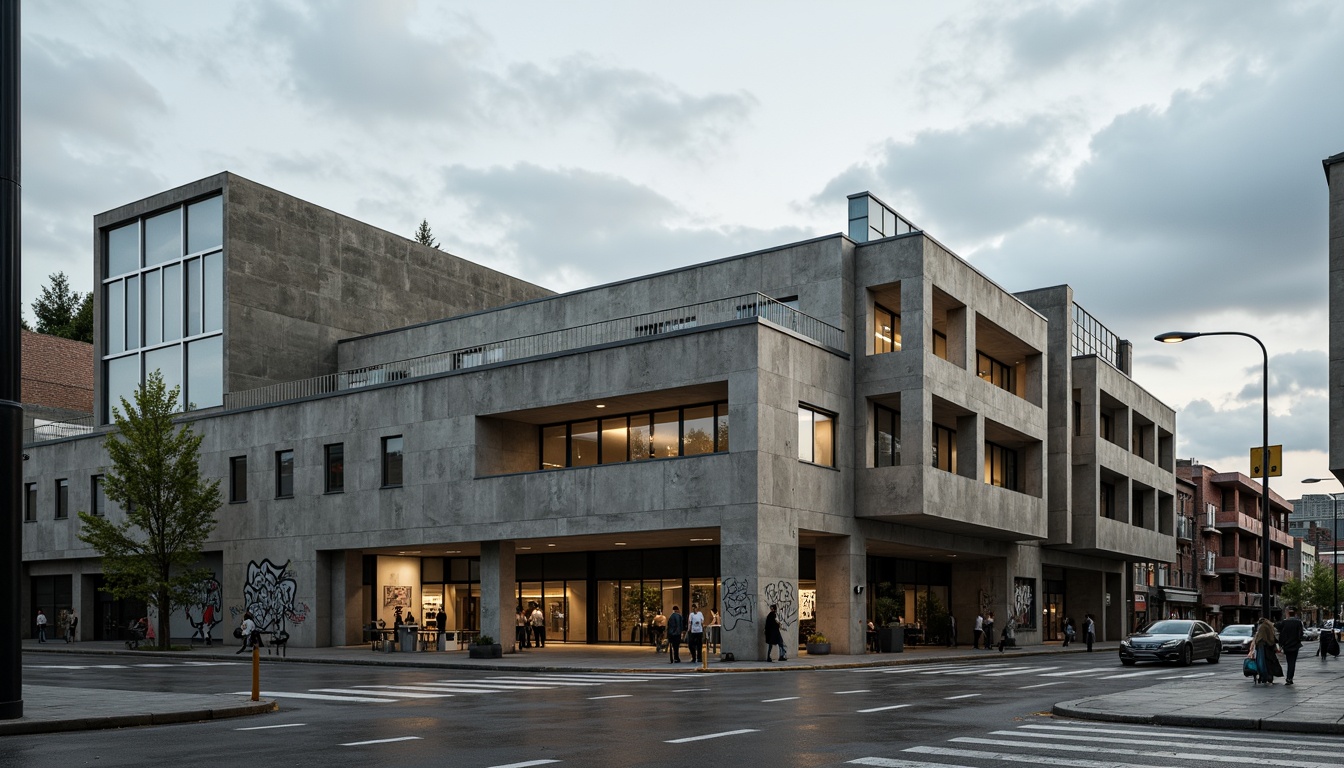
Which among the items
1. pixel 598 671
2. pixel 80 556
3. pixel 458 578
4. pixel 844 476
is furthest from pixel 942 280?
pixel 80 556

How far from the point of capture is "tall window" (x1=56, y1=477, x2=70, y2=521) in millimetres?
55062

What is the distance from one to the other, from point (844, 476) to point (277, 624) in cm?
2272

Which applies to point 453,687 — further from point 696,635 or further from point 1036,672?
point 1036,672

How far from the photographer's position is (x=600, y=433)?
4272 centimetres

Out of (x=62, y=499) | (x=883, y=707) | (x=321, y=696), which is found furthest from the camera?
(x=62, y=499)

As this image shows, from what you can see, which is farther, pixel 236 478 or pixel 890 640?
pixel 236 478

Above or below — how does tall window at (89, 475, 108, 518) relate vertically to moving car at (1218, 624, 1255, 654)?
above

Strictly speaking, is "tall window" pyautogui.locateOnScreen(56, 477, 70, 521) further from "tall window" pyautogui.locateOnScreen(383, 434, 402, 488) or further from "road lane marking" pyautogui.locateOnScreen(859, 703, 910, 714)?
"road lane marking" pyautogui.locateOnScreen(859, 703, 910, 714)

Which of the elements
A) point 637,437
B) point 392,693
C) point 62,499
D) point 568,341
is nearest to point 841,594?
point 637,437

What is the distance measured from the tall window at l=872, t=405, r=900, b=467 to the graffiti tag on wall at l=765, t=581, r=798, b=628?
22.7ft

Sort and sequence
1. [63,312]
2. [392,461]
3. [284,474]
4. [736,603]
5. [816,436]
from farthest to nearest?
[63,312], [284,474], [392,461], [816,436], [736,603]

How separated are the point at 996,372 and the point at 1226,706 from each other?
120 feet

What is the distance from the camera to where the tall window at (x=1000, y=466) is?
52.2 metres

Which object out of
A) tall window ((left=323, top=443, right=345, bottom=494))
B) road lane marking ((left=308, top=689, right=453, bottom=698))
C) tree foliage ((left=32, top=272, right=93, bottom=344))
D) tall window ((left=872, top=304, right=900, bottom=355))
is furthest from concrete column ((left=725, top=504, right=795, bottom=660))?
tree foliage ((left=32, top=272, right=93, bottom=344))
